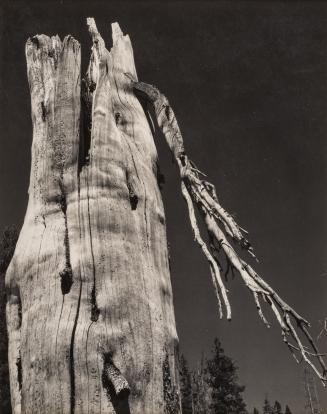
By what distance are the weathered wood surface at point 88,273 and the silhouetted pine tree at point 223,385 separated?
34.9m

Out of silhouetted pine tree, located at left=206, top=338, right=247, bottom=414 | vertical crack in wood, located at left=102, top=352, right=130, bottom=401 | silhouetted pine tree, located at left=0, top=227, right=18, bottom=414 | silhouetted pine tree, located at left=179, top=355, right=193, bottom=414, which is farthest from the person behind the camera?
silhouetted pine tree, located at left=179, top=355, right=193, bottom=414

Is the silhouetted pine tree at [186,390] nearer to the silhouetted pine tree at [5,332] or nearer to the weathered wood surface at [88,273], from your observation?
the silhouetted pine tree at [5,332]

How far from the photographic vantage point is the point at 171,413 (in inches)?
87.2

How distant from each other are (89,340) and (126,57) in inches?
107

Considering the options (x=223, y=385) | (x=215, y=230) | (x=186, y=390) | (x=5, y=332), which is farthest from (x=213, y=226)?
(x=186, y=390)

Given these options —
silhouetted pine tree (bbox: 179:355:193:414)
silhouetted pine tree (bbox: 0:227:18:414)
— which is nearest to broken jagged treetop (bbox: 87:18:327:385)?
silhouetted pine tree (bbox: 0:227:18:414)

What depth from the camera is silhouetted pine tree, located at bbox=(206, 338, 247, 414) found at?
111ft

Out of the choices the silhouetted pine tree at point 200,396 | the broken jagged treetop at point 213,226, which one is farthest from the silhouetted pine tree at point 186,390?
the broken jagged treetop at point 213,226

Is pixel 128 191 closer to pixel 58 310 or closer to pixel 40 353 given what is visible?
pixel 58 310

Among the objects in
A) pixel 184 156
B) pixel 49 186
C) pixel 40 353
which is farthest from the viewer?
pixel 184 156

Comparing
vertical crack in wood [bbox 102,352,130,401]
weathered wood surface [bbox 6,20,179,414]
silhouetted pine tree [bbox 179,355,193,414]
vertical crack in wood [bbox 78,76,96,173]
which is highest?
silhouetted pine tree [bbox 179,355,193,414]

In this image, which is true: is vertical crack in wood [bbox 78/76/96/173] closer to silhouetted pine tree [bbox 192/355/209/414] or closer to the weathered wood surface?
the weathered wood surface

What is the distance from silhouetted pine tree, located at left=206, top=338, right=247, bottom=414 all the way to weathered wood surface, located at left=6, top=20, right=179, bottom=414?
114 ft

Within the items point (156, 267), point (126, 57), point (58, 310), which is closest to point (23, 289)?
point (58, 310)
